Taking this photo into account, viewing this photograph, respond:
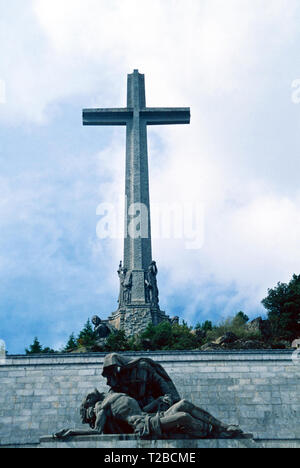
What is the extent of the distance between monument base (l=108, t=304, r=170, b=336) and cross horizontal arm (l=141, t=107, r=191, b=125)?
15485mm

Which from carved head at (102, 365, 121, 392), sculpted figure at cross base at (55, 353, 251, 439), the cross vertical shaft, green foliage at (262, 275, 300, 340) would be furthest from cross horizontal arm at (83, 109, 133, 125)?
carved head at (102, 365, 121, 392)

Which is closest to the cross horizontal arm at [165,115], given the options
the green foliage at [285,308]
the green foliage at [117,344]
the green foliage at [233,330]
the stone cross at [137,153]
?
the stone cross at [137,153]

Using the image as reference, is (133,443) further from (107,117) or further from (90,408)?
(107,117)

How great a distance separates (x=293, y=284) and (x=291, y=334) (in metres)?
5.24

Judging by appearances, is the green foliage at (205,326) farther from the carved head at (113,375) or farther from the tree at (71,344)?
the carved head at (113,375)

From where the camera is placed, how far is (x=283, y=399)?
2000cm

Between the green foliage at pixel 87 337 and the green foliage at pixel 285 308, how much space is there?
421 inches

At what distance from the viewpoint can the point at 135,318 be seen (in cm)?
3591

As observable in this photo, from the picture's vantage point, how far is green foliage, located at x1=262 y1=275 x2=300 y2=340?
33656mm

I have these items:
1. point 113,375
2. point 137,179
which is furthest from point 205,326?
point 113,375
